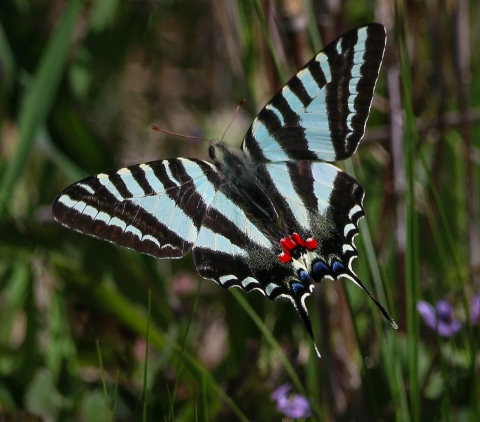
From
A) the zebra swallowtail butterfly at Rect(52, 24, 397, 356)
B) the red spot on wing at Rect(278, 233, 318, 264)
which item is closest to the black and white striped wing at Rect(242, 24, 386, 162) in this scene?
the zebra swallowtail butterfly at Rect(52, 24, 397, 356)

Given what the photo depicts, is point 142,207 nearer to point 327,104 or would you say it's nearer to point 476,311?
point 327,104

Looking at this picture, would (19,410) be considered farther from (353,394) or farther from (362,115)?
(362,115)

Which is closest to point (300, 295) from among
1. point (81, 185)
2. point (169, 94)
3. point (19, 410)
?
point (81, 185)

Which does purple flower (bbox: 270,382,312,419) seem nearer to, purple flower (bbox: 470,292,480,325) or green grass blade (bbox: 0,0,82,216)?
purple flower (bbox: 470,292,480,325)

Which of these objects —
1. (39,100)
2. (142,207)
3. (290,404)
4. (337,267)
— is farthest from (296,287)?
(39,100)

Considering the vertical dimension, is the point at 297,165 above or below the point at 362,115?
below

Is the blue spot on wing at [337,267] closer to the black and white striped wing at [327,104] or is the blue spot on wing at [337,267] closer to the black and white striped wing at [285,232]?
the black and white striped wing at [285,232]

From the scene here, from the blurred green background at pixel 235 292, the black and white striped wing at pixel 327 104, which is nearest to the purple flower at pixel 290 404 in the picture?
the blurred green background at pixel 235 292

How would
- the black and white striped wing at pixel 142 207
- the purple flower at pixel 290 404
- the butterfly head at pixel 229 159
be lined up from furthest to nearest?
the butterfly head at pixel 229 159 < the black and white striped wing at pixel 142 207 < the purple flower at pixel 290 404
